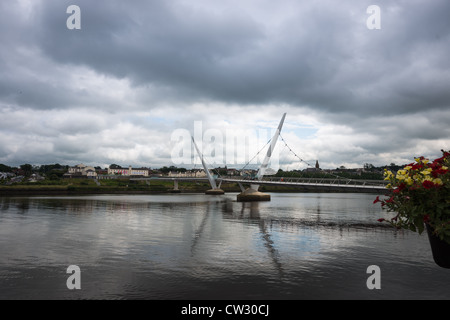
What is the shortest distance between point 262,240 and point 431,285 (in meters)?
12.8

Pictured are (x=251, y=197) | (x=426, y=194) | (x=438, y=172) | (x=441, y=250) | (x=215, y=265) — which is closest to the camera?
(x=438, y=172)

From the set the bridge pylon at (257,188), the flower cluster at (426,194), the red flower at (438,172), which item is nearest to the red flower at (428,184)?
the flower cluster at (426,194)

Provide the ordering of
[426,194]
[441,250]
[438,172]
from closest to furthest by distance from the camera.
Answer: [438,172] < [426,194] < [441,250]

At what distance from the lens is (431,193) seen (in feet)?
20.5

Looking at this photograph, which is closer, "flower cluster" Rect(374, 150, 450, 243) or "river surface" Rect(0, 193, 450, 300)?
"flower cluster" Rect(374, 150, 450, 243)

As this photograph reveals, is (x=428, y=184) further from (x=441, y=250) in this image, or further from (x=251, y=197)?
(x=251, y=197)

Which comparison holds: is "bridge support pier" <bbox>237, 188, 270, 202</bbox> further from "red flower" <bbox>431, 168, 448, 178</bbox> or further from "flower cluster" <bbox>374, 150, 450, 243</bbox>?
"red flower" <bbox>431, 168, 448, 178</bbox>

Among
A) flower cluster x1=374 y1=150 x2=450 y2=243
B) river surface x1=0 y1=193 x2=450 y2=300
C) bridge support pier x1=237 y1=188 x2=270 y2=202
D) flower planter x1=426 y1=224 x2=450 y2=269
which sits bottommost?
bridge support pier x1=237 y1=188 x2=270 y2=202

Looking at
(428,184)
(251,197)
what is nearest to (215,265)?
(428,184)

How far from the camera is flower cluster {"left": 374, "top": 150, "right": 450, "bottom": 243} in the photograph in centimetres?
605

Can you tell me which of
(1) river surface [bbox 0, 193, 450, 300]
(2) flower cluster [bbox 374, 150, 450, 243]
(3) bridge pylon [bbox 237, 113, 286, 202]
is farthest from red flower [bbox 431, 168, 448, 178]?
(3) bridge pylon [bbox 237, 113, 286, 202]

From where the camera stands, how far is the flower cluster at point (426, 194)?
19.9ft

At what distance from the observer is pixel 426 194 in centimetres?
629

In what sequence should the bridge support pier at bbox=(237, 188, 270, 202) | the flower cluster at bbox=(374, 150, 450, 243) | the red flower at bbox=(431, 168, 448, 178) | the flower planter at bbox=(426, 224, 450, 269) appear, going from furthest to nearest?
the bridge support pier at bbox=(237, 188, 270, 202) → the flower planter at bbox=(426, 224, 450, 269) → the flower cluster at bbox=(374, 150, 450, 243) → the red flower at bbox=(431, 168, 448, 178)
